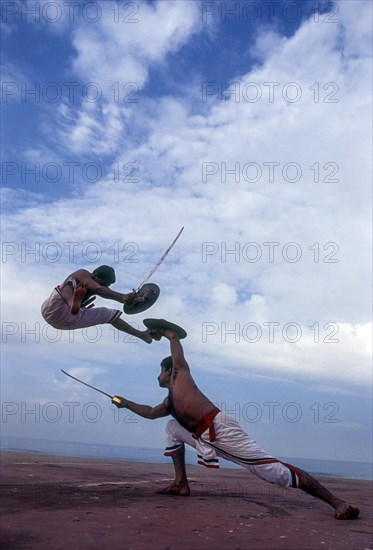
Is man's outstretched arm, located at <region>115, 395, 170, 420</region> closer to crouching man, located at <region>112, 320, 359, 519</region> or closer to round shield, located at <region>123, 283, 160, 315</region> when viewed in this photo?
crouching man, located at <region>112, 320, 359, 519</region>

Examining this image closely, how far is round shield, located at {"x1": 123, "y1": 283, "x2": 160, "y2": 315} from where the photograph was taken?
615 cm

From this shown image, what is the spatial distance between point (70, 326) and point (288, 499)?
3.57 m

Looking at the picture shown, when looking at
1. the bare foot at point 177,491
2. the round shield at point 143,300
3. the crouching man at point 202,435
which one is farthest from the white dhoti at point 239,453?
the round shield at point 143,300

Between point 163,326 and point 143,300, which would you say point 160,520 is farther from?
point 143,300

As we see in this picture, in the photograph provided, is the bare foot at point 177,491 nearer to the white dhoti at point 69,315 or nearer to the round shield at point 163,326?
the round shield at point 163,326

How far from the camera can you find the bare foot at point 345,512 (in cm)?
503

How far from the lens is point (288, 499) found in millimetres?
6461

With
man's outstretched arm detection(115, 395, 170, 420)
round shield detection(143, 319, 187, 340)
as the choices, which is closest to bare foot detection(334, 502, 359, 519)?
man's outstretched arm detection(115, 395, 170, 420)

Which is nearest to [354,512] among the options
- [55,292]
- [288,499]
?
[288,499]

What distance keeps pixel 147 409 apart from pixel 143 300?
1359 mm

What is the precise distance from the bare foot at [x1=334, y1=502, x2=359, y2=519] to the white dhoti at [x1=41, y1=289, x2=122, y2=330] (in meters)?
3.46

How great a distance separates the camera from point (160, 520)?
4.30 meters

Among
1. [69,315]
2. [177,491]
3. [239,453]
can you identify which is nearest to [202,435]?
[239,453]

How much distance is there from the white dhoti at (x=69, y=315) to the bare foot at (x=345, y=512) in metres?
3.46
